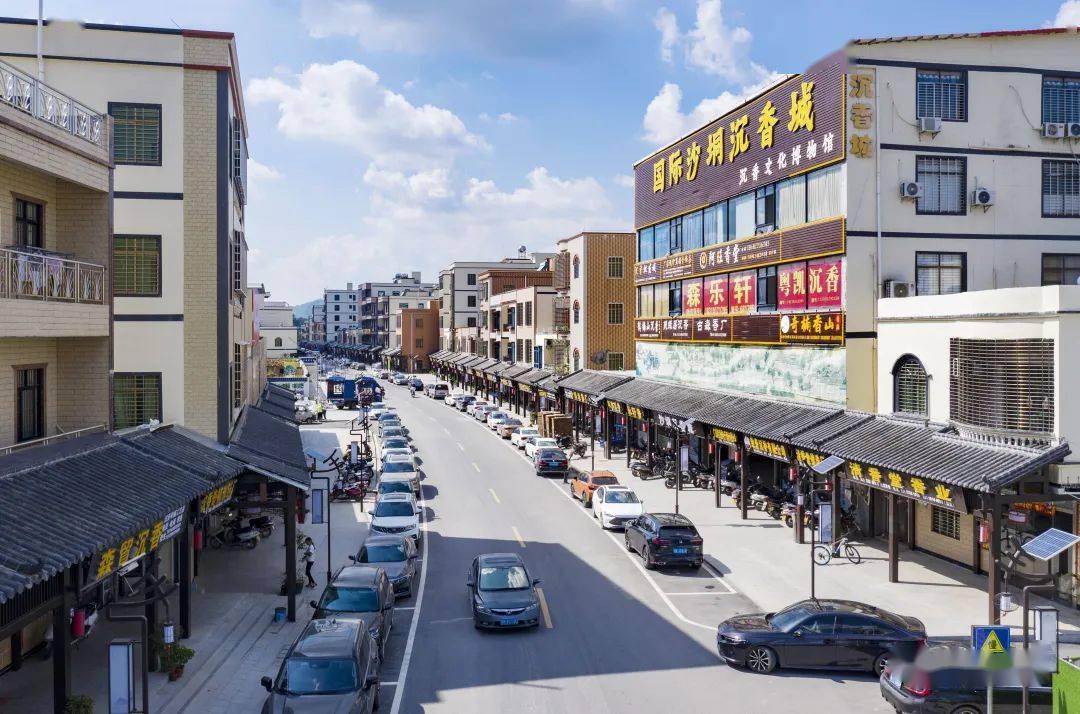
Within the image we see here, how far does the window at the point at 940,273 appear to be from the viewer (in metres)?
27.6

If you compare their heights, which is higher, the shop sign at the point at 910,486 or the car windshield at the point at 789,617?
the shop sign at the point at 910,486

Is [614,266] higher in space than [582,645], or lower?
higher

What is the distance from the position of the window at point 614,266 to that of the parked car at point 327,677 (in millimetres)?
44389

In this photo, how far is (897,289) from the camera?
88.6ft

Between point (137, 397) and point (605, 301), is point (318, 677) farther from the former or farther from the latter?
point (605, 301)

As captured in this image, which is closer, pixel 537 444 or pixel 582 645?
pixel 582 645

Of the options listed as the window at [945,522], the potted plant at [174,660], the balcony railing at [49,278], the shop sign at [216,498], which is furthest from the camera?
the window at [945,522]

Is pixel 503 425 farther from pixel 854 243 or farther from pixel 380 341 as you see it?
pixel 380 341

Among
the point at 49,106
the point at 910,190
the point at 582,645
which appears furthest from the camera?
the point at 910,190

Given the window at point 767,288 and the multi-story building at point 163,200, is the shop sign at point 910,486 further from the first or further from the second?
the multi-story building at point 163,200

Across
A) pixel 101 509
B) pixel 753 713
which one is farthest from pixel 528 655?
pixel 101 509

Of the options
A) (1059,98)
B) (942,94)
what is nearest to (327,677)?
(942,94)

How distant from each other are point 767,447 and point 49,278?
2156cm

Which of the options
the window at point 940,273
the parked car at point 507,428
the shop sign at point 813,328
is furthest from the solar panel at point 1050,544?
the parked car at point 507,428
